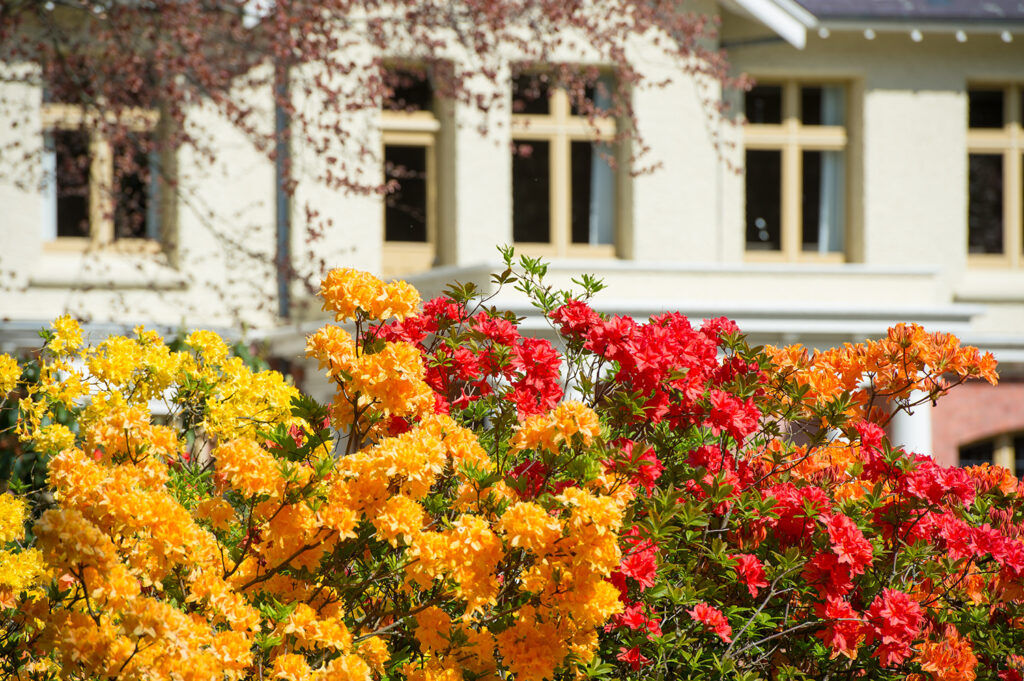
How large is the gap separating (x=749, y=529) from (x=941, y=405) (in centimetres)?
1023

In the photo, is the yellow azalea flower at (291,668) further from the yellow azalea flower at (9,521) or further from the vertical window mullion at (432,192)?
the vertical window mullion at (432,192)

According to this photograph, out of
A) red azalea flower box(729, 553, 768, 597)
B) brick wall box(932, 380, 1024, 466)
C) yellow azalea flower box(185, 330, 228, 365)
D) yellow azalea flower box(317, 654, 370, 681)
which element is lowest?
brick wall box(932, 380, 1024, 466)

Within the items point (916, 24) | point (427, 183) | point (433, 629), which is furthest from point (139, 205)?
point (433, 629)

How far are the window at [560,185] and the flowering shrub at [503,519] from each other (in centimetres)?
872

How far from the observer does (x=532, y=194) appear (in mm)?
12906

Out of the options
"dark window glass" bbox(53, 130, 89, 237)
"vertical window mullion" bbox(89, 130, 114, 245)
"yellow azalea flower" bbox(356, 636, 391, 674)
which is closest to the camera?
"yellow azalea flower" bbox(356, 636, 391, 674)

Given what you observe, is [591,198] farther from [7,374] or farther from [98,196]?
[7,374]

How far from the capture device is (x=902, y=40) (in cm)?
1320

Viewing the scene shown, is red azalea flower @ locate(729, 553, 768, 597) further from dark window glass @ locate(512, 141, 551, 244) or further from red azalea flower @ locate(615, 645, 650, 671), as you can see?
dark window glass @ locate(512, 141, 551, 244)

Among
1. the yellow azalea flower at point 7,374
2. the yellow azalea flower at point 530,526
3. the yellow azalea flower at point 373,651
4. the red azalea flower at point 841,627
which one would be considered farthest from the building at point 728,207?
the yellow azalea flower at point 530,526

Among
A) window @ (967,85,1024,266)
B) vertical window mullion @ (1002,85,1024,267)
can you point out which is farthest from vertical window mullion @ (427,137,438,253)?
vertical window mullion @ (1002,85,1024,267)

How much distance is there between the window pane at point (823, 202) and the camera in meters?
13.4

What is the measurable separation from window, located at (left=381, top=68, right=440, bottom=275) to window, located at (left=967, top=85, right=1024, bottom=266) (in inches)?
242

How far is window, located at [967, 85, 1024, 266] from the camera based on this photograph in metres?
13.6
